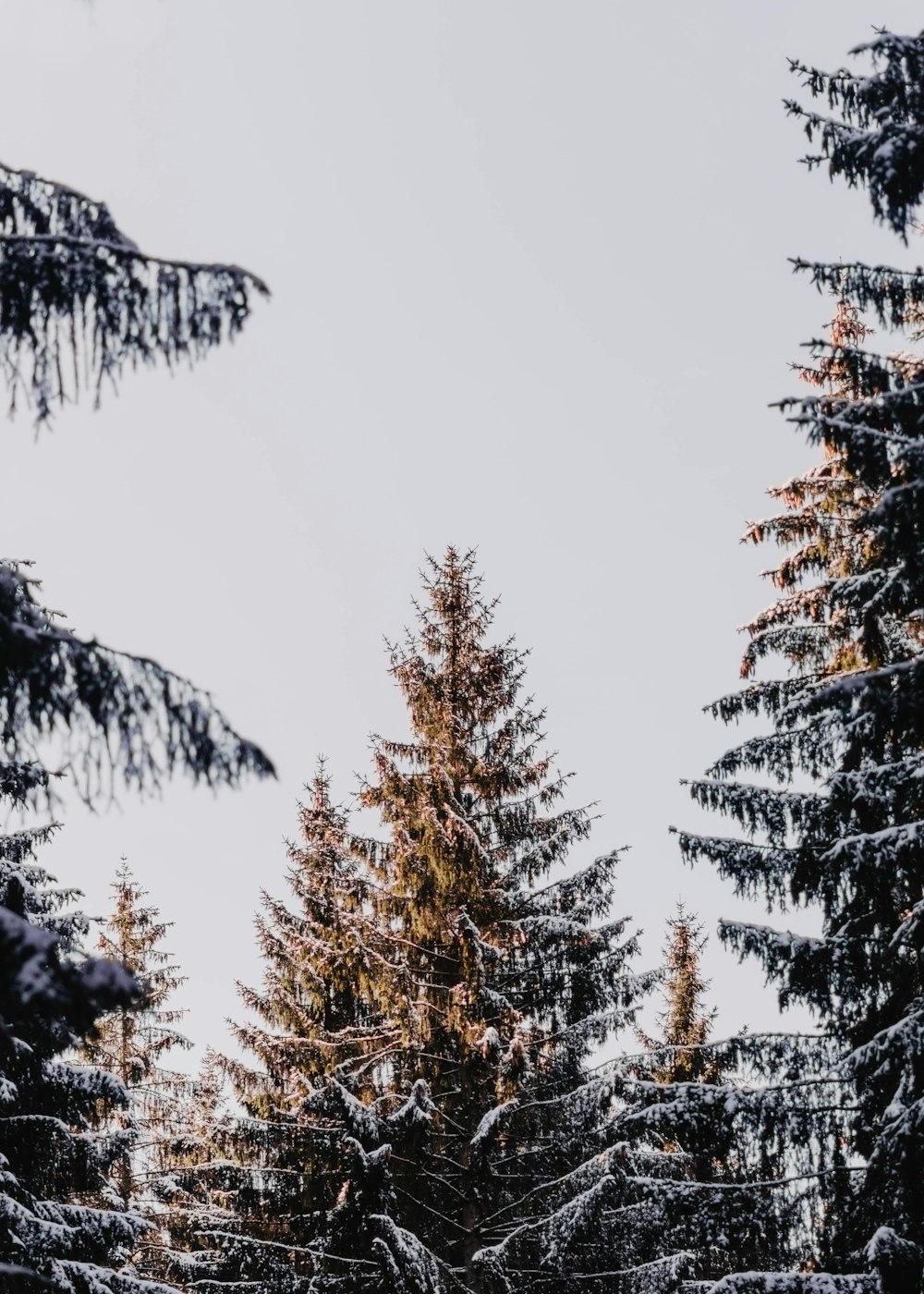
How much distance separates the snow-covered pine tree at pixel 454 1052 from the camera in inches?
520

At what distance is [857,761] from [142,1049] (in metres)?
16.7

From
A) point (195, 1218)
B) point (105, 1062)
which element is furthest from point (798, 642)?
point (105, 1062)

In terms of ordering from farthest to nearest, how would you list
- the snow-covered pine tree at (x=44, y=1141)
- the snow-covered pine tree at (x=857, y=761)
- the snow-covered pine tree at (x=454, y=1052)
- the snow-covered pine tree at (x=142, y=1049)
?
the snow-covered pine tree at (x=142, y=1049) → the snow-covered pine tree at (x=454, y=1052) → the snow-covered pine tree at (x=44, y=1141) → the snow-covered pine tree at (x=857, y=761)

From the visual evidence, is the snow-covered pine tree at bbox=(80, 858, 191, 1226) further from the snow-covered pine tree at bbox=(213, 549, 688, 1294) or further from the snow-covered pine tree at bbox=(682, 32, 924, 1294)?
the snow-covered pine tree at bbox=(682, 32, 924, 1294)

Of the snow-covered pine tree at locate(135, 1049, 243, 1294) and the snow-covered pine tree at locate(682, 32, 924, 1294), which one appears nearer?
the snow-covered pine tree at locate(682, 32, 924, 1294)

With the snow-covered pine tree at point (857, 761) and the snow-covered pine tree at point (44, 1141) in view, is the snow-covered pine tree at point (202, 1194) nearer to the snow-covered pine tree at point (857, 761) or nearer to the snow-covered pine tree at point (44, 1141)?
the snow-covered pine tree at point (44, 1141)

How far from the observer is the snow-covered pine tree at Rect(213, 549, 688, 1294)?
13195 mm

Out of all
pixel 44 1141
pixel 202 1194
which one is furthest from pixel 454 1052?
pixel 202 1194

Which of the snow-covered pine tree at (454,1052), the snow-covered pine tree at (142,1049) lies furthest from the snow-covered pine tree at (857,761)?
the snow-covered pine tree at (142,1049)

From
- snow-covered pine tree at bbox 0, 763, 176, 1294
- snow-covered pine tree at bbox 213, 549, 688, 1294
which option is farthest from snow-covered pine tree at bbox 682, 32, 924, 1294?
snow-covered pine tree at bbox 0, 763, 176, 1294

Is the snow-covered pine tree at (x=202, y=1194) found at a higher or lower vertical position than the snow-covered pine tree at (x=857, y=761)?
lower

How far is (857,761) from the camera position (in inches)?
427

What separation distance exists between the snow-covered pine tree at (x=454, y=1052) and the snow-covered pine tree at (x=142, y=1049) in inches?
157

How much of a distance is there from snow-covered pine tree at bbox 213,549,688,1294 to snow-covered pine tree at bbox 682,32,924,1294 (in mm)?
2972
